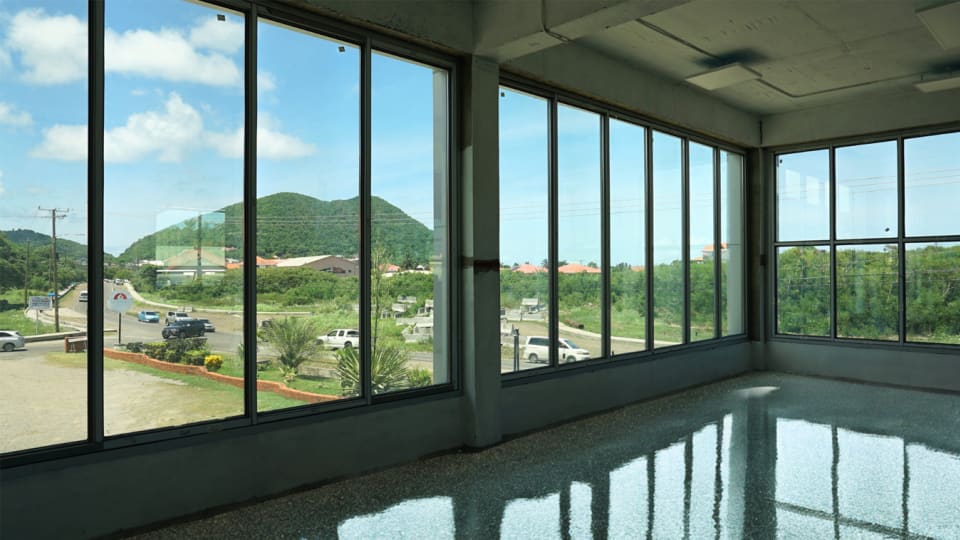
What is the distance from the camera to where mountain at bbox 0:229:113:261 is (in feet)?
10.9

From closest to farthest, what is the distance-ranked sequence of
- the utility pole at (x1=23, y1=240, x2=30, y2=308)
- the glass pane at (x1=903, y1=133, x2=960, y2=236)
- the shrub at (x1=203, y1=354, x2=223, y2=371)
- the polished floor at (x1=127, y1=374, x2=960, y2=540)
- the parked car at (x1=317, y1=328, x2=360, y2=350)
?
1. the utility pole at (x1=23, y1=240, x2=30, y2=308)
2. the polished floor at (x1=127, y1=374, x2=960, y2=540)
3. the shrub at (x1=203, y1=354, x2=223, y2=371)
4. the parked car at (x1=317, y1=328, x2=360, y2=350)
5. the glass pane at (x1=903, y1=133, x2=960, y2=236)

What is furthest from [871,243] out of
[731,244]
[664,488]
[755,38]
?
[664,488]

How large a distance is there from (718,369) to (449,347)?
16.0 feet

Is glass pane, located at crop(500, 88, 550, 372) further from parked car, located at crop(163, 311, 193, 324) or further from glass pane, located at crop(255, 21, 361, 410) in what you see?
parked car, located at crop(163, 311, 193, 324)

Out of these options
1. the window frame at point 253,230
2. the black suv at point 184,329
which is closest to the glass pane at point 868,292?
the window frame at point 253,230

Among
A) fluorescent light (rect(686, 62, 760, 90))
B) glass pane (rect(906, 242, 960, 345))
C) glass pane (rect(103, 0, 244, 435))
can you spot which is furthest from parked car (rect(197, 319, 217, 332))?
glass pane (rect(906, 242, 960, 345))

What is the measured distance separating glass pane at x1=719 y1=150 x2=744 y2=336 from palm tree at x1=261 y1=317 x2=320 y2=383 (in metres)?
6.37

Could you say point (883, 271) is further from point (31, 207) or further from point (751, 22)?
point (31, 207)

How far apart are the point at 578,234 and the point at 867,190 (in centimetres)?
485

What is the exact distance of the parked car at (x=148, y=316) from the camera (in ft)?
12.2

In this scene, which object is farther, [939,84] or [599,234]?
[939,84]

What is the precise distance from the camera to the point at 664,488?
420 centimetres

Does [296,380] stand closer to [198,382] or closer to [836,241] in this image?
[198,382]

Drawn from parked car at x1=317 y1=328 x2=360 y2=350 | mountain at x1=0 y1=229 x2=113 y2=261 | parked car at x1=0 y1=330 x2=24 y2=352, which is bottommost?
parked car at x1=317 y1=328 x2=360 y2=350
